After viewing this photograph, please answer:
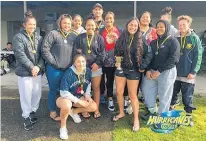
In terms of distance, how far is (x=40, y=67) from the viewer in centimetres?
405

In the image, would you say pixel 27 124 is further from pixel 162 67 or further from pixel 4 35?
pixel 4 35

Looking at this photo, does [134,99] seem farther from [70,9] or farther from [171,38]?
[70,9]

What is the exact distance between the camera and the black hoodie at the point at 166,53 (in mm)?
3729

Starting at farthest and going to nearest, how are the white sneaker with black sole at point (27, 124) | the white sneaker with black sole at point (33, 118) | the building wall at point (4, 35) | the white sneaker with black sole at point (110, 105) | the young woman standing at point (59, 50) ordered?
the building wall at point (4, 35), the white sneaker with black sole at point (110, 105), the white sneaker with black sole at point (33, 118), the white sneaker with black sole at point (27, 124), the young woman standing at point (59, 50)

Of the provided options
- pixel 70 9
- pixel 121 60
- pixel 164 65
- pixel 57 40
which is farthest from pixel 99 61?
pixel 70 9

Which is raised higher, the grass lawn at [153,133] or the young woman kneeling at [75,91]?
the young woman kneeling at [75,91]

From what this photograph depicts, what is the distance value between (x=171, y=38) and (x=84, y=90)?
1584 mm

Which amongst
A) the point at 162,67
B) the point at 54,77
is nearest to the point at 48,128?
the point at 54,77

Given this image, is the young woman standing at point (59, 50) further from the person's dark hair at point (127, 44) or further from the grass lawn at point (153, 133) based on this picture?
the grass lawn at point (153, 133)

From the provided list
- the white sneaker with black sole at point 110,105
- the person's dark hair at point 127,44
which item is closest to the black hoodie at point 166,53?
the person's dark hair at point 127,44

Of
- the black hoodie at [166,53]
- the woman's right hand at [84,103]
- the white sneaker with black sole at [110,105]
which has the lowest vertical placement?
the white sneaker with black sole at [110,105]

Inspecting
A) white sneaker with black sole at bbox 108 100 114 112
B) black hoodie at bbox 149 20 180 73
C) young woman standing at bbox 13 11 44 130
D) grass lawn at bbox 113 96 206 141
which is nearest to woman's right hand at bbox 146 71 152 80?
black hoodie at bbox 149 20 180 73


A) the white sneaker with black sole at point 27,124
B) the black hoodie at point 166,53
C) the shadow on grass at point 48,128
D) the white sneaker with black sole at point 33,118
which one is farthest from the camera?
the white sneaker with black sole at point 33,118

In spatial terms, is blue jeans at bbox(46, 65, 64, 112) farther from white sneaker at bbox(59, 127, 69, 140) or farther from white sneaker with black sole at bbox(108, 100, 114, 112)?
white sneaker with black sole at bbox(108, 100, 114, 112)
